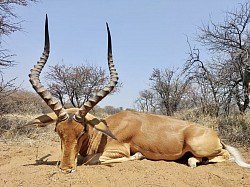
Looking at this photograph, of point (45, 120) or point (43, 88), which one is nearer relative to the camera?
point (43, 88)

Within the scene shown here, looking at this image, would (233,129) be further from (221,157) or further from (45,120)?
(45,120)

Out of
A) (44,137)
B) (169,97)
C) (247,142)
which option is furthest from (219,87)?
(169,97)

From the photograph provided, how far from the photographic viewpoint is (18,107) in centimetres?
1526

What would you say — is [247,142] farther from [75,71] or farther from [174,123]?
[75,71]

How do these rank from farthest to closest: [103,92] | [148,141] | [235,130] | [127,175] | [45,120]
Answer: [235,130] → [148,141] → [45,120] → [103,92] → [127,175]

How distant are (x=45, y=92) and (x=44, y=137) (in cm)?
544

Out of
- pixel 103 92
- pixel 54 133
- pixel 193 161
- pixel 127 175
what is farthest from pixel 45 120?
pixel 54 133

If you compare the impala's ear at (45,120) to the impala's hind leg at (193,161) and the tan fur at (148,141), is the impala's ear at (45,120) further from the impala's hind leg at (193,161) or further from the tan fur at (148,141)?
the impala's hind leg at (193,161)

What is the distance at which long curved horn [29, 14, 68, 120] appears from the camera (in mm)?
6301

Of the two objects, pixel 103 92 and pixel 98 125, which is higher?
pixel 103 92

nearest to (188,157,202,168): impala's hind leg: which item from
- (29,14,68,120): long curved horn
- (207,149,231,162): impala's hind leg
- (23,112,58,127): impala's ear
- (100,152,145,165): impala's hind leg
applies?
(207,149,231,162): impala's hind leg

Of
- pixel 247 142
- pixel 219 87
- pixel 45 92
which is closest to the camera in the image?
pixel 45 92

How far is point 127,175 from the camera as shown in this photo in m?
5.57

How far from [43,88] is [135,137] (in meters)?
2.43
